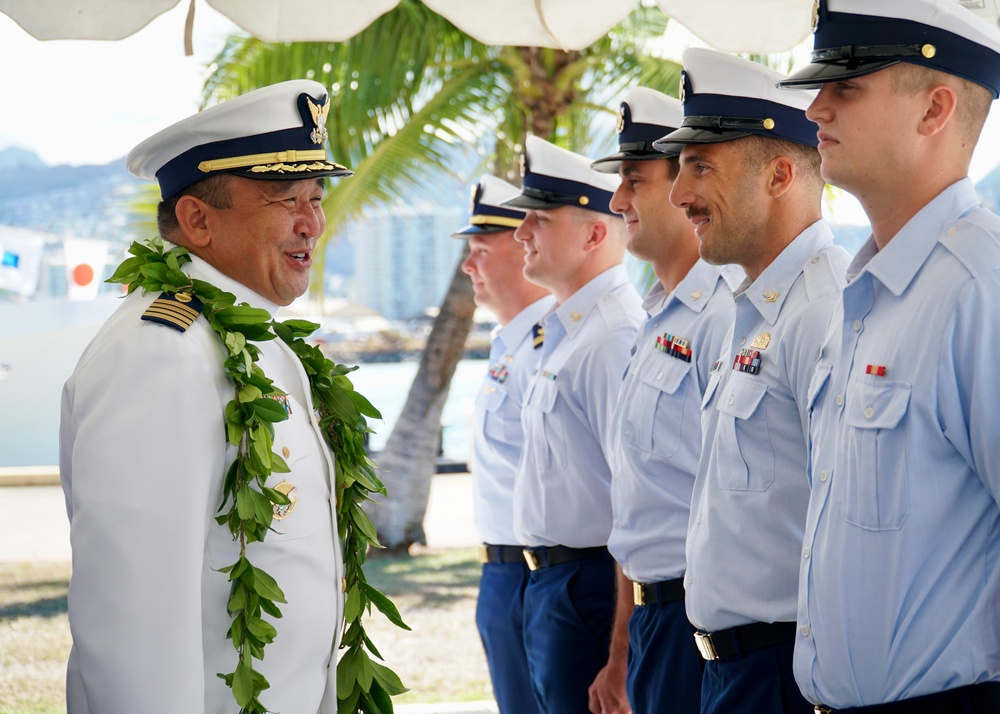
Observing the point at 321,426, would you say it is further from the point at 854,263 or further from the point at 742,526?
the point at 854,263

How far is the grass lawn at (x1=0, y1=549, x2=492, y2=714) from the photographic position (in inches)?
231

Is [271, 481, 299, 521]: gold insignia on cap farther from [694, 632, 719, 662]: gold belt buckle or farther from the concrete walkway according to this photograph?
the concrete walkway

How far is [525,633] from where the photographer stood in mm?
3619

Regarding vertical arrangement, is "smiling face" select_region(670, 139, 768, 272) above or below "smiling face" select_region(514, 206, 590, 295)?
above

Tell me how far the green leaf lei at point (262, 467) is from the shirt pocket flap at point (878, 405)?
1.05 metres

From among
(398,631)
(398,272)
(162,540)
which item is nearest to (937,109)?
(162,540)

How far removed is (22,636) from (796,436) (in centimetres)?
619

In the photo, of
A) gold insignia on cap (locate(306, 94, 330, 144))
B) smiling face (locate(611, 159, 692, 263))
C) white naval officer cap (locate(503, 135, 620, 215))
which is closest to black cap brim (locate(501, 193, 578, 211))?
white naval officer cap (locate(503, 135, 620, 215))

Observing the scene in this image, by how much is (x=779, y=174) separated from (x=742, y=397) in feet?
2.01

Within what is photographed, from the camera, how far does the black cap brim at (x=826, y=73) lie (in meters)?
1.89

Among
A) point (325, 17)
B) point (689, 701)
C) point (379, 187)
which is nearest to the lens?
point (689, 701)

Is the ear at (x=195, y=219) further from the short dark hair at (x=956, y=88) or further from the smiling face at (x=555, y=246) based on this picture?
the smiling face at (x=555, y=246)

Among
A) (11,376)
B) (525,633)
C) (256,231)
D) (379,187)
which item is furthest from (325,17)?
(11,376)

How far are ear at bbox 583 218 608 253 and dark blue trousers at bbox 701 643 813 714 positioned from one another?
1926mm
